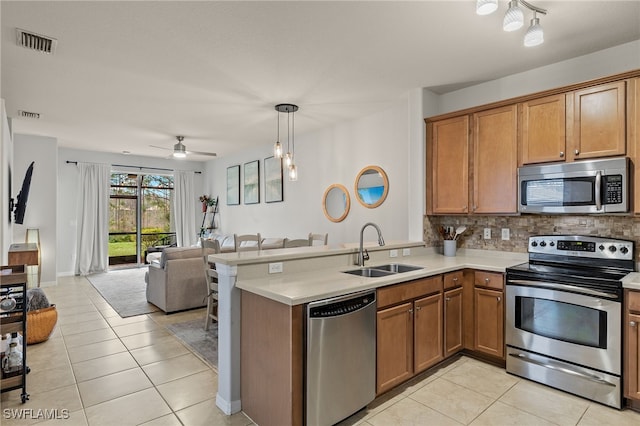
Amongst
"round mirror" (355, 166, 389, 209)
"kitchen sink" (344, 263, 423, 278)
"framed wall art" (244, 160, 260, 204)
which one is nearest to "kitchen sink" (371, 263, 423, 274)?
"kitchen sink" (344, 263, 423, 278)

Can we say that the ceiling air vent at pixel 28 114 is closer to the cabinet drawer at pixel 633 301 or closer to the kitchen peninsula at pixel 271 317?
the kitchen peninsula at pixel 271 317

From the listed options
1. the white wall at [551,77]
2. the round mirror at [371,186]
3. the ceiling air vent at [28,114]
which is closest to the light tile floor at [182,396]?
the round mirror at [371,186]

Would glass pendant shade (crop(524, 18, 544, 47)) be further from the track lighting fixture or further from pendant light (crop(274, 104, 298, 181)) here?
pendant light (crop(274, 104, 298, 181))

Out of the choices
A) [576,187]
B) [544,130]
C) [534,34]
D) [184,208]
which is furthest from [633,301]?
[184,208]

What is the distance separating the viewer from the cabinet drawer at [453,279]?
9.93 feet

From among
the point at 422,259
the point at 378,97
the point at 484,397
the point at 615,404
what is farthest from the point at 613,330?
the point at 378,97

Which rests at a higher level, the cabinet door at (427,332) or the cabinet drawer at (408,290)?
the cabinet drawer at (408,290)

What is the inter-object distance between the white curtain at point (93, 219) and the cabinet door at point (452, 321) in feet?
25.0

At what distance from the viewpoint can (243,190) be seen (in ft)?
25.5

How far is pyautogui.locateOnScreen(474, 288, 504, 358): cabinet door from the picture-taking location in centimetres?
297

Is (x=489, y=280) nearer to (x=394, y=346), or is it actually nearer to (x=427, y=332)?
(x=427, y=332)

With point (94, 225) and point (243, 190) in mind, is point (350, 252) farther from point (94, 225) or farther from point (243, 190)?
point (94, 225)

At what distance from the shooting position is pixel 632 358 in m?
→ 2.32

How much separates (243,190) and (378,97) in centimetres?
445
